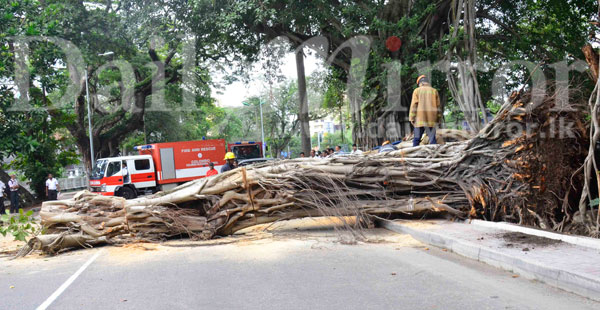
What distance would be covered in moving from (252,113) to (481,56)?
40863mm

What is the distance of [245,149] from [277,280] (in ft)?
93.9

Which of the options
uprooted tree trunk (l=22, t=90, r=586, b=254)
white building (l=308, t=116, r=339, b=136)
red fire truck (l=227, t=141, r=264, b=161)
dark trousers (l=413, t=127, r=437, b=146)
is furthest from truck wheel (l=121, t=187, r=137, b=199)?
white building (l=308, t=116, r=339, b=136)

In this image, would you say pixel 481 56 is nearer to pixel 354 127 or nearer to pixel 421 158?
pixel 354 127

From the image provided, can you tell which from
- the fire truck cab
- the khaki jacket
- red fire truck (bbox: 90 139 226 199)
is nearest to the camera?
the khaki jacket

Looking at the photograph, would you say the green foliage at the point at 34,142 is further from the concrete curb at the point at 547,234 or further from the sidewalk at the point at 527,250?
the concrete curb at the point at 547,234

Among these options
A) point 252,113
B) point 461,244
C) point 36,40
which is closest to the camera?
point 461,244

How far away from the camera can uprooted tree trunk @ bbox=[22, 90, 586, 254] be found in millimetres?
A: 8734

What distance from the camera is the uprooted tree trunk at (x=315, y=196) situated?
8734 millimetres

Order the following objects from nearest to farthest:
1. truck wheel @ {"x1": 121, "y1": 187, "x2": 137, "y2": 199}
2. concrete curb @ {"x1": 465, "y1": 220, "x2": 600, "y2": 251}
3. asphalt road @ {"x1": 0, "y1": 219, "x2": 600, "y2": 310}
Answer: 1. asphalt road @ {"x1": 0, "y1": 219, "x2": 600, "y2": 310}
2. concrete curb @ {"x1": 465, "y1": 220, "x2": 600, "y2": 251}
3. truck wheel @ {"x1": 121, "y1": 187, "x2": 137, "y2": 199}

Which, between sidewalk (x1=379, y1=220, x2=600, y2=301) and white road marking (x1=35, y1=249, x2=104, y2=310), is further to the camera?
white road marking (x1=35, y1=249, x2=104, y2=310)

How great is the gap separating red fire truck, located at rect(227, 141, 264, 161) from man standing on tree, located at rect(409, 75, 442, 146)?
23.5 meters

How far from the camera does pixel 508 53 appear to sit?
1894 centimetres

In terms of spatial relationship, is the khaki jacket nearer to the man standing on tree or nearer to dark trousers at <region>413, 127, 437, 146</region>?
the man standing on tree

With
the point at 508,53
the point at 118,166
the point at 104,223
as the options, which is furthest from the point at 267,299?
the point at 118,166
